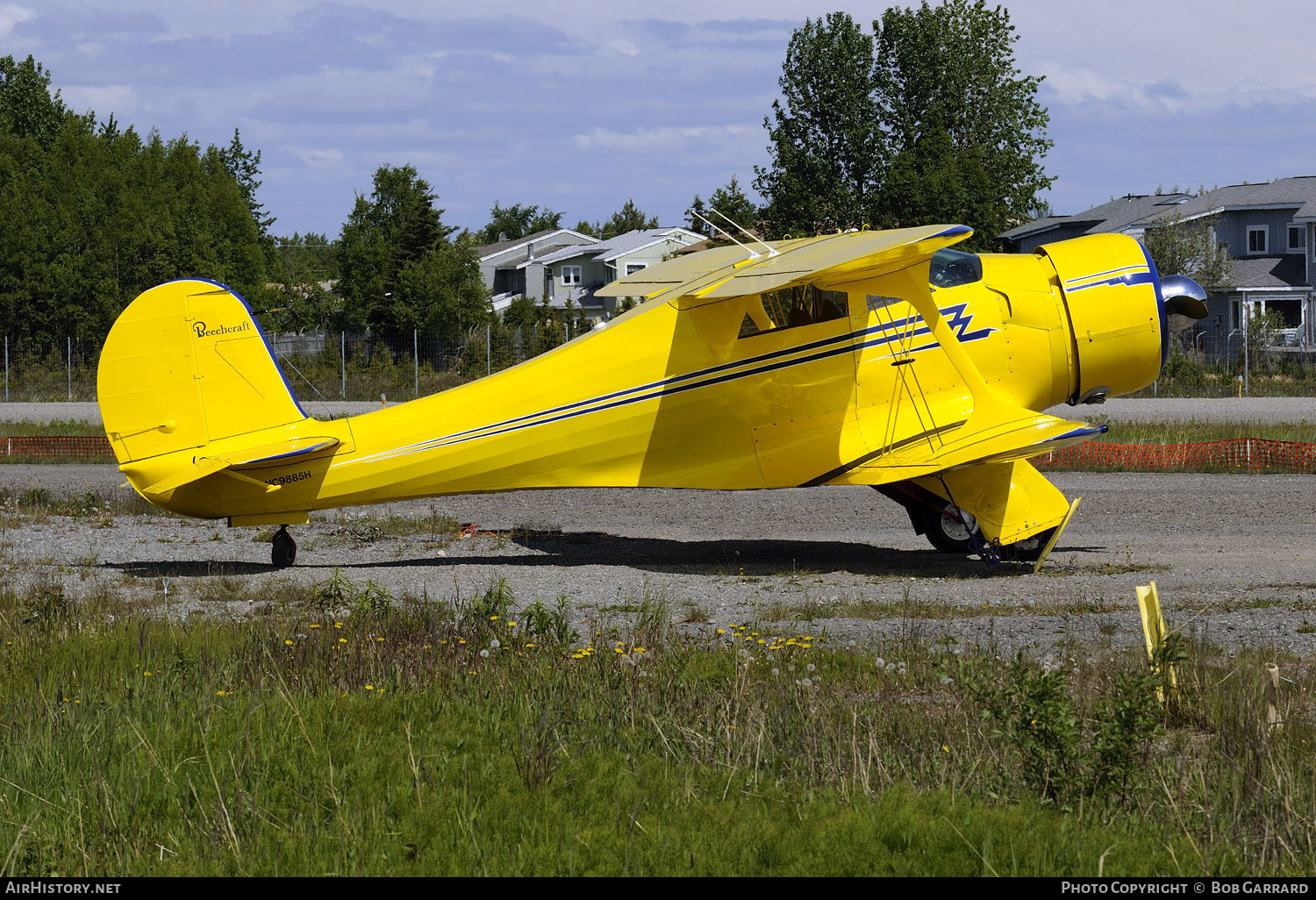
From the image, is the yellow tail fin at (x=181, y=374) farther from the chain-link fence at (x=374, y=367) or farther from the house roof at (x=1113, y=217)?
the house roof at (x=1113, y=217)

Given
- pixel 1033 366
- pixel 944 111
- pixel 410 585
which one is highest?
pixel 944 111

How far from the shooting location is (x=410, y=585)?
1130 centimetres

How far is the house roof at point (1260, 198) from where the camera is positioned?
50188 millimetres

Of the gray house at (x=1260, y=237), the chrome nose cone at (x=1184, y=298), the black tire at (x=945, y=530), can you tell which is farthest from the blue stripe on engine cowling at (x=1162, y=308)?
the gray house at (x=1260, y=237)

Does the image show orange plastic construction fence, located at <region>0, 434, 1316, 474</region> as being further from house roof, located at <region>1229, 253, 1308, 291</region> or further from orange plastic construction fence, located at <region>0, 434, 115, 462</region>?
house roof, located at <region>1229, 253, 1308, 291</region>

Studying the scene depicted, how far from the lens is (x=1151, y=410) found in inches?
1172

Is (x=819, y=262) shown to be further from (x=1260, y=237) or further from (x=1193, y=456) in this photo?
(x=1260, y=237)

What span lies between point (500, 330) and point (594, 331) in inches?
1360

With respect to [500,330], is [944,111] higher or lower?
higher

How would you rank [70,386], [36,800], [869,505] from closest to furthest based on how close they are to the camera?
[36,800] → [869,505] → [70,386]

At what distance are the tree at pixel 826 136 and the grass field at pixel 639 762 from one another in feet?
147

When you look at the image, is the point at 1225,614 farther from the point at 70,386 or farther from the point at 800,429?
the point at 70,386

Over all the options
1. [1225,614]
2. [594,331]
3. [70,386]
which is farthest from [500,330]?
[1225,614]

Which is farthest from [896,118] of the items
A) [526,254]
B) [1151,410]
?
[526,254]
